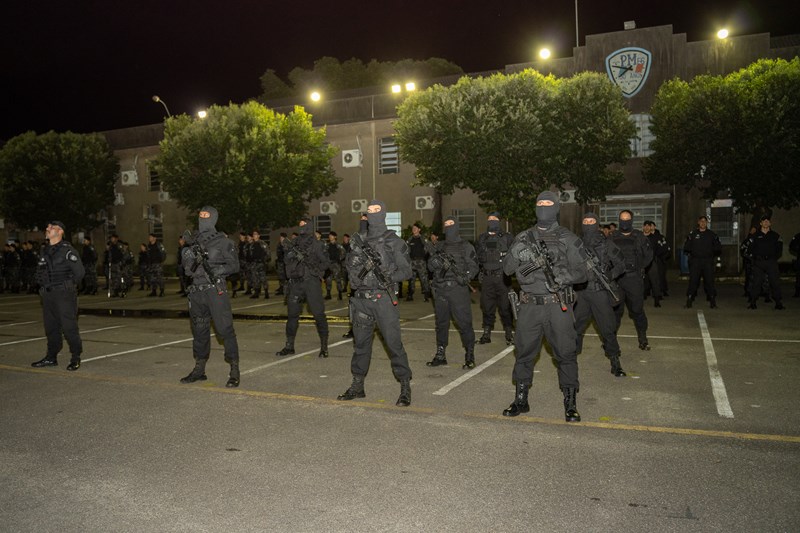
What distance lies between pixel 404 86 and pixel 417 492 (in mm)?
30643

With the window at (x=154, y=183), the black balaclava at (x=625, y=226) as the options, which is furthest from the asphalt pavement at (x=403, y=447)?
the window at (x=154, y=183)

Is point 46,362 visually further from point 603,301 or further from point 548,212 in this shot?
point 603,301

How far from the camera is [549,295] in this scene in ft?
19.3

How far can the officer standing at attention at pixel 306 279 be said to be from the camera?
31.0ft

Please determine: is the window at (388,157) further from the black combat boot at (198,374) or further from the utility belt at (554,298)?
the utility belt at (554,298)

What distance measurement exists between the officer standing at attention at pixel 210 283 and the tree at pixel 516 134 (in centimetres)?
1730

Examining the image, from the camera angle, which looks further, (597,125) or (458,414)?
(597,125)

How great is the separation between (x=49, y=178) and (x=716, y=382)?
126ft

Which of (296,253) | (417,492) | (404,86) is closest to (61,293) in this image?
(296,253)

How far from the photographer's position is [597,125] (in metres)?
24.7

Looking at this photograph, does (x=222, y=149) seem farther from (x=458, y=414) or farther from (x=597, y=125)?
(x=458, y=414)

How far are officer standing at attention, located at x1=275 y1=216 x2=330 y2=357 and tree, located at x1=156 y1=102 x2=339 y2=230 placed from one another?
67.7 ft

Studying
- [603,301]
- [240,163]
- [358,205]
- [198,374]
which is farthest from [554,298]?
[358,205]

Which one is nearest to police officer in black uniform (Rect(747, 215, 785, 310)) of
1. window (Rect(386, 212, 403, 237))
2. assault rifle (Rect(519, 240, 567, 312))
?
assault rifle (Rect(519, 240, 567, 312))
